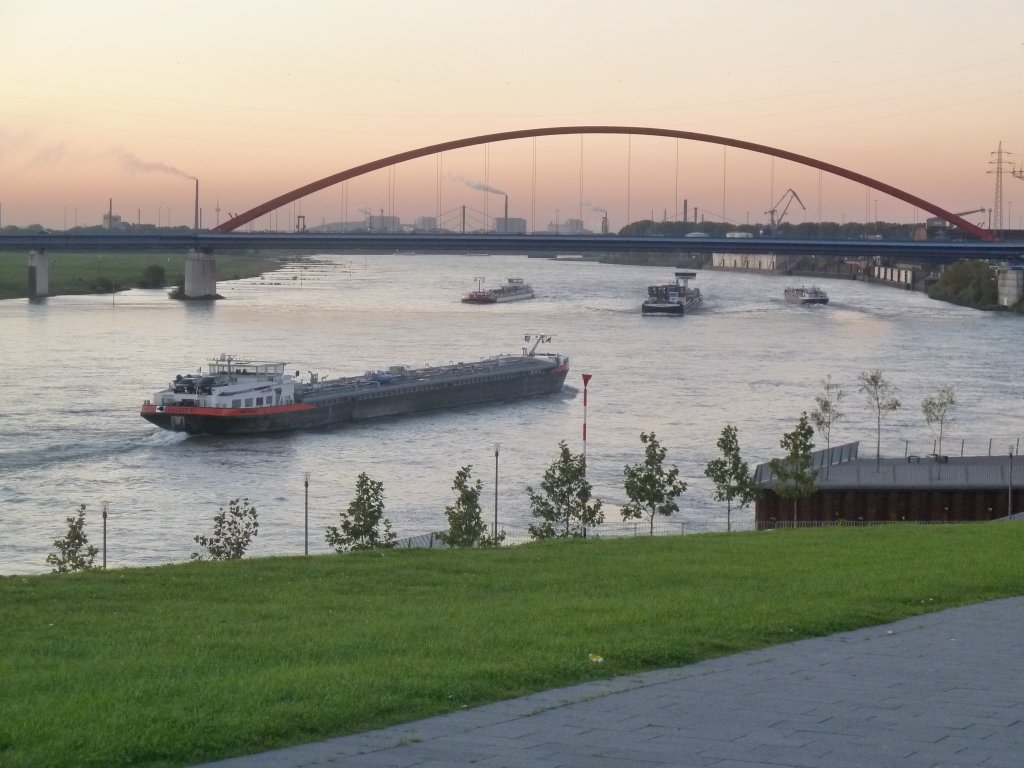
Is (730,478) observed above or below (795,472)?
below

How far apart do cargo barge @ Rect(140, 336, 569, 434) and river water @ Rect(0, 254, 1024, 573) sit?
0.57 meters

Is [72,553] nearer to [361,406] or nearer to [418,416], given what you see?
[361,406]

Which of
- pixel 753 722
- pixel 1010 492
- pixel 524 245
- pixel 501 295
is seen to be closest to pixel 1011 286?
pixel 524 245

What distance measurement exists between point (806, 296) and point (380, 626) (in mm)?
62823

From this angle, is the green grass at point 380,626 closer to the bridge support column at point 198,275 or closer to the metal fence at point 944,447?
the metal fence at point 944,447

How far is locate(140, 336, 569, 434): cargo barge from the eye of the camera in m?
27.6

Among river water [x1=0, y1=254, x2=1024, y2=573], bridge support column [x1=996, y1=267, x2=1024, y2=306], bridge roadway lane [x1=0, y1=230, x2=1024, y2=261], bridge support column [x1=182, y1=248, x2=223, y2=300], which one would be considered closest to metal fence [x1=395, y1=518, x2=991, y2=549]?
river water [x1=0, y1=254, x2=1024, y2=573]

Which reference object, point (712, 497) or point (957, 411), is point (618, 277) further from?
point (712, 497)

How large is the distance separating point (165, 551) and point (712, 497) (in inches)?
288

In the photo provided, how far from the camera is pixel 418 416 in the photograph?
3103 cm

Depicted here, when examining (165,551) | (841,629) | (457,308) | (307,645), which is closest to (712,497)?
(165,551)

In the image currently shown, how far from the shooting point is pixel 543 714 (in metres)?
4.46

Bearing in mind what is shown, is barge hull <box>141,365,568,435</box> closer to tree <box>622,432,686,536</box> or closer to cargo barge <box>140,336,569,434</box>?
cargo barge <box>140,336,569,434</box>

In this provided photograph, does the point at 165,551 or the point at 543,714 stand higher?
the point at 543,714
